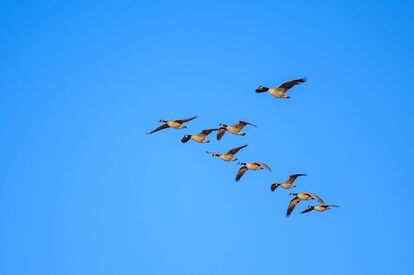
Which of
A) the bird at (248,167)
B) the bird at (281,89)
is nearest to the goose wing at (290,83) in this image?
the bird at (281,89)

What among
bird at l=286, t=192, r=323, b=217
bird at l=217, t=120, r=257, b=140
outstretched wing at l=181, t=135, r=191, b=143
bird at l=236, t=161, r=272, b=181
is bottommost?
bird at l=286, t=192, r=323, b=217

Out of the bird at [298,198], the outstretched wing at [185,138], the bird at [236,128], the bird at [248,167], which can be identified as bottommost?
the bird at [298,198]

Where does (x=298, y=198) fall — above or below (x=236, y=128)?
below

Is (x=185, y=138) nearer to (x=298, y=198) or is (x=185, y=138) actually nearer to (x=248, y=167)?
(x=248, y=167)

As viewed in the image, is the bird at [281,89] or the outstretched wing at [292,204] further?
the outstretched wing at [292,204]

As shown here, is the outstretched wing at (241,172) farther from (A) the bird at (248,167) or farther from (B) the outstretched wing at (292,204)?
(B) the outstretched wing at (292,204)

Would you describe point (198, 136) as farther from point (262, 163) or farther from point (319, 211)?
point (319, 211)

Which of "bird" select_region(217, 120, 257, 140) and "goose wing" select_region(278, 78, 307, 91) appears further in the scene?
"bird" select_region(217, 120, 257, 140)

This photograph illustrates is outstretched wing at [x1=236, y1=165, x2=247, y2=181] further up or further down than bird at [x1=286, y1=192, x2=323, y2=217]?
further up

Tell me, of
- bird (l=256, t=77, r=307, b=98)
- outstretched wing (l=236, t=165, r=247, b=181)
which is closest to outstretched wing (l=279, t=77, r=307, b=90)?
bird (l=256, t=77, r=307, b=98)

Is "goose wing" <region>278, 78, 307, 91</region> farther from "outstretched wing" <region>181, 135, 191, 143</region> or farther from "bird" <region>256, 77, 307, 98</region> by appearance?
"outstretched wing" <region>181, 135, 191, 143</region>

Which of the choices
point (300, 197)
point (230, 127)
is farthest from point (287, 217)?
point (230, 127)

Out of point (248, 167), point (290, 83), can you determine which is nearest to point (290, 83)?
point (290, 83)

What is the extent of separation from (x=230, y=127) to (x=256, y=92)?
123 inches
